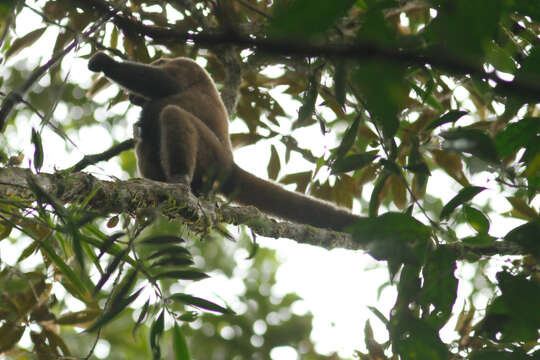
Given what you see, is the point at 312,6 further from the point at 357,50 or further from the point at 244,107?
the point at 244,107

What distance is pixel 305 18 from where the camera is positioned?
75 cm

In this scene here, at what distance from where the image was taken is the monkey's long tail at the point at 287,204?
3.92 metres

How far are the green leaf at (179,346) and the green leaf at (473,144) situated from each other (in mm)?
1182

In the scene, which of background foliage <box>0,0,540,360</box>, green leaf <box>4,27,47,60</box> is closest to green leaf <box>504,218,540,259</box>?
background foliage <box>0,0,540,360</box>

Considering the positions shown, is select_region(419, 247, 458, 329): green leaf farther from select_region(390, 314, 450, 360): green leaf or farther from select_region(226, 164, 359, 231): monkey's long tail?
select_region(226, 164, 359, 231): monkey's long tail

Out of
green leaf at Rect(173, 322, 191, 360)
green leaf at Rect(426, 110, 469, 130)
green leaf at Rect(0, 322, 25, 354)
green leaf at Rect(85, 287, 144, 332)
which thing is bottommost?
green leaf at Rect(0, 322, 25, 354)

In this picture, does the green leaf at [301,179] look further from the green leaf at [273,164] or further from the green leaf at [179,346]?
the green leaf at [179,346]

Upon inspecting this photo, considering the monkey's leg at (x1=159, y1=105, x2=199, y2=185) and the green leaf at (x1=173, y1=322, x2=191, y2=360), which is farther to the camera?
the monkey's leg at (x1=159, y1=105, x2=199, y2=185)

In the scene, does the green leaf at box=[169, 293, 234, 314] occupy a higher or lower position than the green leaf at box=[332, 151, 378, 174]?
lower

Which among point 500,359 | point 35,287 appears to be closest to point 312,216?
point 35,287

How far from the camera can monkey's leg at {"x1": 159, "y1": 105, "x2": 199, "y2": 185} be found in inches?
155

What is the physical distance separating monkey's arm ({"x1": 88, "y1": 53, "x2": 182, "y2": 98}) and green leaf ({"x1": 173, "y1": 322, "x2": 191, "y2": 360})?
357 cm

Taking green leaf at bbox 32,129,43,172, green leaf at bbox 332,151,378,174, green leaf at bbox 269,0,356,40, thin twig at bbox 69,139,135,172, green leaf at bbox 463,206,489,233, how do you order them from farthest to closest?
1. thin twig at bbox 69,139,135,172
2. green leaf at bbox 32,129,43,172
3. green leaf at bbox 463,206,489,233
4. green leaf at bbox 332,151,378,174
5. green leaf at bbox 269,0,356,40

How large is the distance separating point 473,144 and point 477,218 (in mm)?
899
